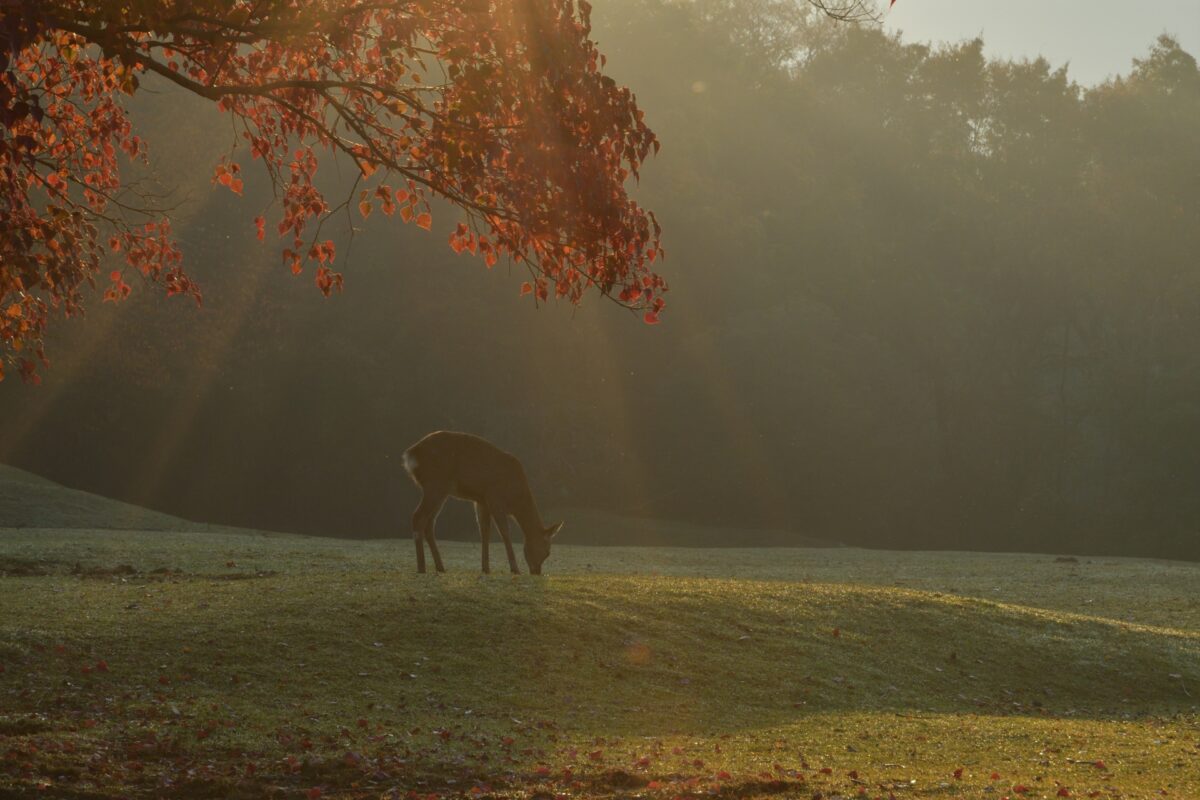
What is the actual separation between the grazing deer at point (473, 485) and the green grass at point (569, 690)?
1.97 meters

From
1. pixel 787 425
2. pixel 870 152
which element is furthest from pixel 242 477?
pixel 870 152

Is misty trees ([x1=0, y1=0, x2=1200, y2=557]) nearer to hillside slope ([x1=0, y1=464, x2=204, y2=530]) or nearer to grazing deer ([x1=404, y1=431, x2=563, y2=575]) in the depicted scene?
hillside slope ([x1=0, y1=464, x2=204, y2=530])

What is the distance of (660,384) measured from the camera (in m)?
57.6

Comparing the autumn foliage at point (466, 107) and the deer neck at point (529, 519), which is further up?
the autumn foliage at point (466, 107)

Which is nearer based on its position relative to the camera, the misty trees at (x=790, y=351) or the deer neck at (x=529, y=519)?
the deer neck at (x=529, y=519)

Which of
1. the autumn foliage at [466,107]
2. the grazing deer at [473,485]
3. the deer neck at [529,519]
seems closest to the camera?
the autumn foliage at [466,107]

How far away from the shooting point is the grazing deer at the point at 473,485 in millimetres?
20234

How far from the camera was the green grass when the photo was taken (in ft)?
32.4

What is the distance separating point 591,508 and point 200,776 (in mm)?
46142

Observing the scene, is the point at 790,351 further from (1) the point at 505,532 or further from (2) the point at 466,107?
(2) the point at 466,107

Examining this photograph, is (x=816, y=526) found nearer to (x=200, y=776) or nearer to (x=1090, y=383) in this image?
(x=1090, y=383)

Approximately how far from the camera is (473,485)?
67.4 feet

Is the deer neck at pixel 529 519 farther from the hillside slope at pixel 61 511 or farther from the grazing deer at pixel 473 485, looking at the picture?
the hillside slope at pixel 61 511

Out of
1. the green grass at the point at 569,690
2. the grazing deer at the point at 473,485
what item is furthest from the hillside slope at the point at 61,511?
the grazing deer at the point at 473,485
